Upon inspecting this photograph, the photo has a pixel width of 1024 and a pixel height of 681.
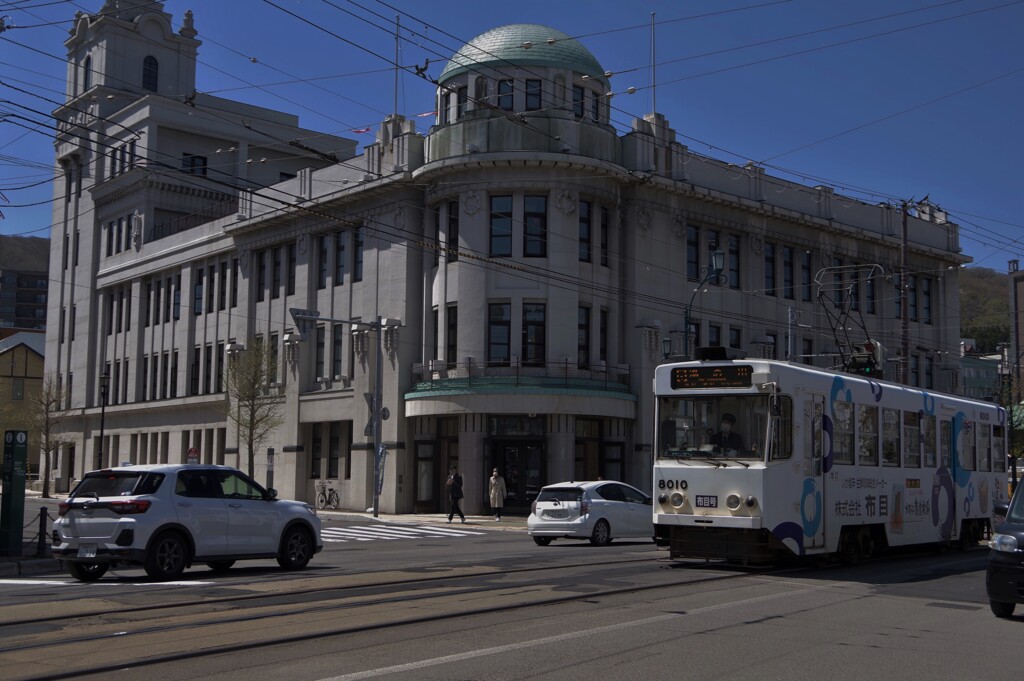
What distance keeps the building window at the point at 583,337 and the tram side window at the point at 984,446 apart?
18223mm

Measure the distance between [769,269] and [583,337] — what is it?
1182cm

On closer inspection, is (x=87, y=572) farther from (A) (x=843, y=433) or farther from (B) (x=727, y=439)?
(A) (x=843, y=433)

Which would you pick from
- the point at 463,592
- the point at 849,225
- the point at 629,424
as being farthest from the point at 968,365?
the point at 463,592

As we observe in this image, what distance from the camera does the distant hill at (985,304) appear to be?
141000mm

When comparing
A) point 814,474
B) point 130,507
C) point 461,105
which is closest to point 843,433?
point 814,474

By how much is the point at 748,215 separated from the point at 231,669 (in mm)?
41167

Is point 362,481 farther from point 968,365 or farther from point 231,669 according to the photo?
point 968,365

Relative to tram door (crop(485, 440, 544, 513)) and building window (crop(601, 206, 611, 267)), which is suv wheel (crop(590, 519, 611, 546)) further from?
building window (crop(601, 206, 611, 267))

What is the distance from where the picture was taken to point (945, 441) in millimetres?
22484

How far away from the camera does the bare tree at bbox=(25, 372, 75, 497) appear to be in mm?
61500

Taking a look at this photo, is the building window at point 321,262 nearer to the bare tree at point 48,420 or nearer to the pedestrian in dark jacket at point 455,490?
the pedestrian in dark jacket at point 455,490

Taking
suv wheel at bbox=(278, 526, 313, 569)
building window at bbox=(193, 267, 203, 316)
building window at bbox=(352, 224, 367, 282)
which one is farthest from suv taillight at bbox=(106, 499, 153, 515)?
building window at bbox=(193, 267, 203, 316)

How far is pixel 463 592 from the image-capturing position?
14.2m

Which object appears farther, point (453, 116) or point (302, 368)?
point (302, 368)
